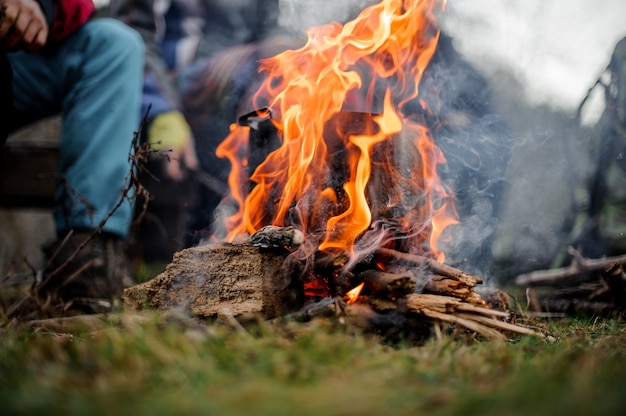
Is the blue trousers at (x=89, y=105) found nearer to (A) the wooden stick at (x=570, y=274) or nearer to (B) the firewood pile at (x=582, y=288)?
(B) the firewood pile at (x=582, y=288)

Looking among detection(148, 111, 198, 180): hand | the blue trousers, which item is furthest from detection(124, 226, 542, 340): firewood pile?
detection(148, 111, 198, 180): hand

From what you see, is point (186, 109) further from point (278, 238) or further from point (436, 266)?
point (436, 266)

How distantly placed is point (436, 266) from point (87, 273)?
6.71ft

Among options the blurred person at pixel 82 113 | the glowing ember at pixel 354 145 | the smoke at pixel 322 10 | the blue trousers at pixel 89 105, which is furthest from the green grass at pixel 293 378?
the smoke at pixel 322 10

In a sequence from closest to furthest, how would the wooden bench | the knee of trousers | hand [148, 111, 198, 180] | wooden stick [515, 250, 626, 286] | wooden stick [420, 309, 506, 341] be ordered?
wooden stick [420, 309, 506, 341] → the knee of trousers → wooden stick [515, 250, 626, 286] → the wooden bench → hand [148, 111, 198, 180]

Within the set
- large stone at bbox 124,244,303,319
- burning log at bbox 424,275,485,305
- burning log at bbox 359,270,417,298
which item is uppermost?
burning log at bbox 359,270,417,298

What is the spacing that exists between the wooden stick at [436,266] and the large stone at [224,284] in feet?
1.48

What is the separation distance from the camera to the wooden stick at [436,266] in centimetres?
229

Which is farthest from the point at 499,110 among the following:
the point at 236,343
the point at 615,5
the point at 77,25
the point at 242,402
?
the point at 242,402

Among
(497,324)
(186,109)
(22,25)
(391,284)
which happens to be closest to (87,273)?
(22,25)

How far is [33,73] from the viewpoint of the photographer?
332 centimetres

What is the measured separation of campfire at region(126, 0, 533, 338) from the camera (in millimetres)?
2232

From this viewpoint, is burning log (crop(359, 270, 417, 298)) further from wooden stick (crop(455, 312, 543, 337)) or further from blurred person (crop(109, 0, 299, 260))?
blurred person (crop(109, 0, 299, 260))

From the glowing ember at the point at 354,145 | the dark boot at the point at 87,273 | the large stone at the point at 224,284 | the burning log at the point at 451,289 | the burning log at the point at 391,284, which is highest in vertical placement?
the glowing ember at the point at 354,145
